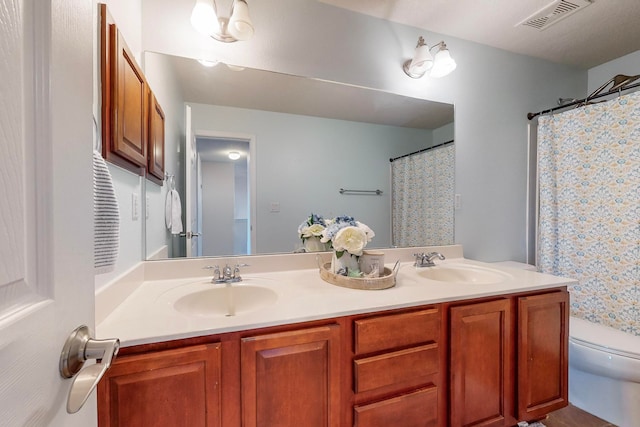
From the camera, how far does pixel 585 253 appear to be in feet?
5.86

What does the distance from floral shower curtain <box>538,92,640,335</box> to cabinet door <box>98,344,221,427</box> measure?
88.7 inches

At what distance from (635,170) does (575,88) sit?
3.33 ft

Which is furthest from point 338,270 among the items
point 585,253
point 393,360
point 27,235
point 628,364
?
point 585,253

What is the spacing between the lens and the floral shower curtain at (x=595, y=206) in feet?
5.21

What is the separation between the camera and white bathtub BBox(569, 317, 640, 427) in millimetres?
1333

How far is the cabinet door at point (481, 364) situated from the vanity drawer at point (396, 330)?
106 mm

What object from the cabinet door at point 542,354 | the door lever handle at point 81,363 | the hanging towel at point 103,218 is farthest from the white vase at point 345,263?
the door lever handle at point 81,363

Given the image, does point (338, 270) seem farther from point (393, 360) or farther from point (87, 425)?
point (87, 425)

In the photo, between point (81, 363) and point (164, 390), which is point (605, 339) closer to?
point (164, 390)

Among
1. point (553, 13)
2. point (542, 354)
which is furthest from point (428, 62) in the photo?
point (542, 354)

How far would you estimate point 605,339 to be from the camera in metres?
1.45

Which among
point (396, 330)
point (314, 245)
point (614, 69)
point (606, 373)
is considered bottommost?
point (606, 373)

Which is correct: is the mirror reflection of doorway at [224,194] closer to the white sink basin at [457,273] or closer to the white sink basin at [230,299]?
the white sink basin at [230,299]

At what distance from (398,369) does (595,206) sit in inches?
69.0
